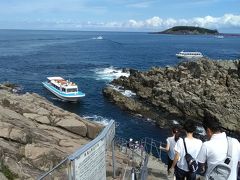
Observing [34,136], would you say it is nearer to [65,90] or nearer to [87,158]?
[87,158]

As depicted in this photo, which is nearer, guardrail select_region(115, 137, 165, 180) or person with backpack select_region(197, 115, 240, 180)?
person with backpack select_region(197, 115, 240, 180)

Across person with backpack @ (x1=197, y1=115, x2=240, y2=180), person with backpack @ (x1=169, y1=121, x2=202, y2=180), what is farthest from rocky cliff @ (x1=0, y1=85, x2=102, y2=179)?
person with backpack @ (x1=197, y1=115, x2=240, y2=180)

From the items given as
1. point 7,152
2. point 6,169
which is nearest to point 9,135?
point 7,152

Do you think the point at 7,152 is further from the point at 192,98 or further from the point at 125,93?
the point at 125,93

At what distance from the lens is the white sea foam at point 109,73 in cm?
8716

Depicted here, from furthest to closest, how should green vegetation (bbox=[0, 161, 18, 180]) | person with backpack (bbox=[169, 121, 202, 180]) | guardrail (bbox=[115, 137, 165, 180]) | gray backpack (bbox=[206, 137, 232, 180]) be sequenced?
green vegetation (bbox=[0, 161, 18, 180]) → guardrail (bbox=[115, 137, 165, 180]) → person with backpack (bbox=[169, 121, 202, 180]) → gray backpack (bbox=[206, 137, 232, 180])

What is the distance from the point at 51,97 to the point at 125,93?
1209cm

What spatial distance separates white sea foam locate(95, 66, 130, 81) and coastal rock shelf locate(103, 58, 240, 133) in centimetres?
1052

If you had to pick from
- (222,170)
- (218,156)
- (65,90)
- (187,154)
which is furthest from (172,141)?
(65,90)

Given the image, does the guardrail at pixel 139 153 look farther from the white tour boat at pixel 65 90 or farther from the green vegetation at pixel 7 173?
the white tour boat at pixel 65 90

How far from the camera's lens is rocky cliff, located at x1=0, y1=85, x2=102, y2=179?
1386 centimetres

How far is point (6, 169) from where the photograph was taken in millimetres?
12961

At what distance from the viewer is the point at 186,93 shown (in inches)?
2270

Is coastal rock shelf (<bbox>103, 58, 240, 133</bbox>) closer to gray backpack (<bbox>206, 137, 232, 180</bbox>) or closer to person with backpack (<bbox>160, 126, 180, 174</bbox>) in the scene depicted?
person with backpack (<bbox>160, 126, 180, 174</bbox>)
